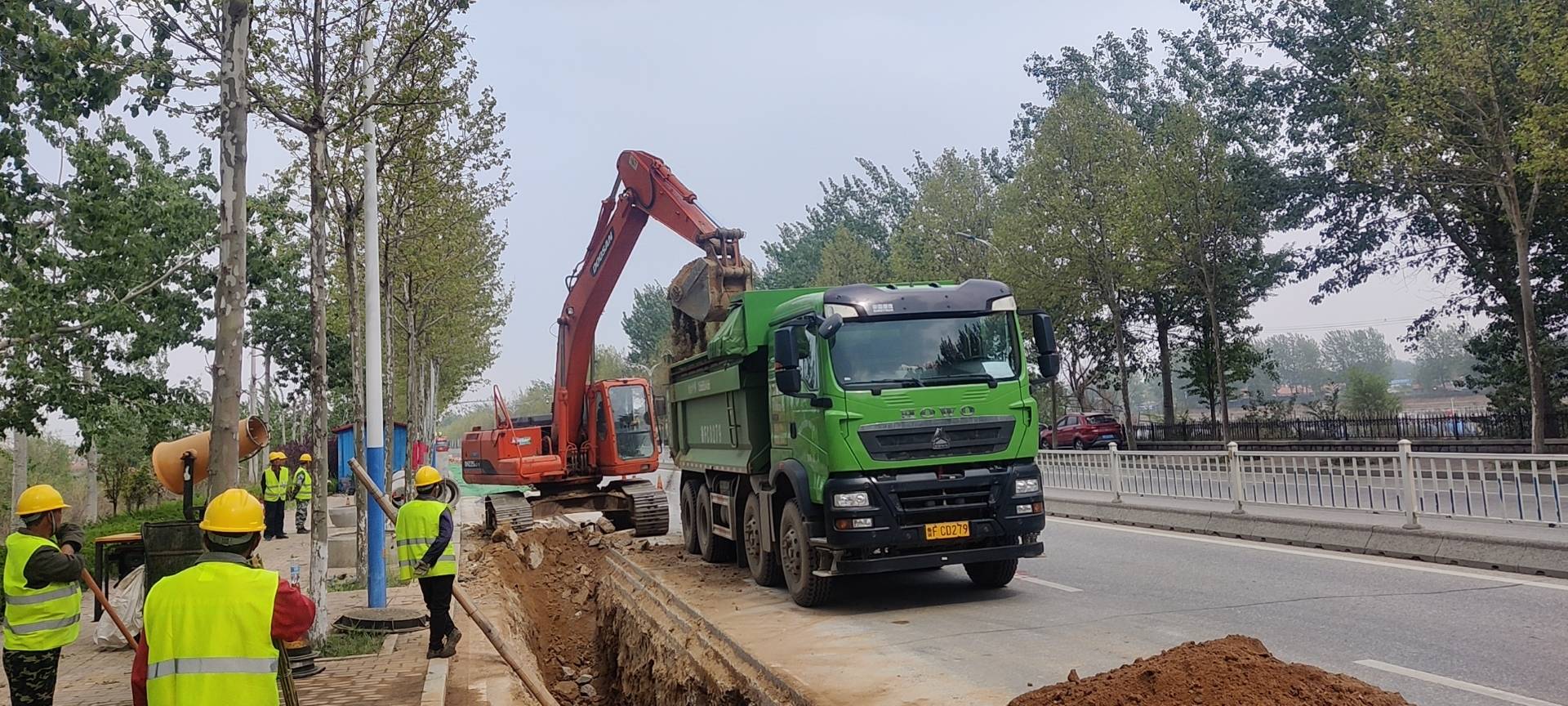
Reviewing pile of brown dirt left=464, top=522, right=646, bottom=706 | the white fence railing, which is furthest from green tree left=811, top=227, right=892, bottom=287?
the white fence railing

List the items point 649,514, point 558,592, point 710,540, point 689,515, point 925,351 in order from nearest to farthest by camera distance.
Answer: point 925,351 < point 710,540 < point 689,515 < point 558,592 < point 649,514

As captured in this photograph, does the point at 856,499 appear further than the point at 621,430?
No

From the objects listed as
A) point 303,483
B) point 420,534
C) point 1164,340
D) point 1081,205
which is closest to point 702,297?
point 420,534

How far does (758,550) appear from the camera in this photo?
38.2 ft

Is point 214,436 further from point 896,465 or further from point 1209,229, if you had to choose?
point 1209,229

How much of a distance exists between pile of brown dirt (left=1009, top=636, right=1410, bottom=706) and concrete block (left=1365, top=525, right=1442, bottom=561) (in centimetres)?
647

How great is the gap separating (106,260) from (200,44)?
340 inches

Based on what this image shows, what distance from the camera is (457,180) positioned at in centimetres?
1994

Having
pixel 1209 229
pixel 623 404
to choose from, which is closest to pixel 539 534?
pixel 623 404

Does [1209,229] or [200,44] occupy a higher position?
[1209,229]

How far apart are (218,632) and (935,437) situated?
6.53 m

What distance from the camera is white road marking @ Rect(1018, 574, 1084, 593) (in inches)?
403

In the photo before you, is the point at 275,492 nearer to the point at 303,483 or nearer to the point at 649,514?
the point at 303,483

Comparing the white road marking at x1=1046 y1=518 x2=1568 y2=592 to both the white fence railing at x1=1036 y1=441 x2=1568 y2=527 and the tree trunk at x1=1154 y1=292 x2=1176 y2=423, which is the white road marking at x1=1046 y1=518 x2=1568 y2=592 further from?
the tree trunk at x1=1154 y1=292 x2=1176 y2=423
